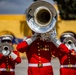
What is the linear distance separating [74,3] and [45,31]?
28.7m

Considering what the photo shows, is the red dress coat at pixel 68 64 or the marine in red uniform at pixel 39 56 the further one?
the red dress coat at pixel 68 64

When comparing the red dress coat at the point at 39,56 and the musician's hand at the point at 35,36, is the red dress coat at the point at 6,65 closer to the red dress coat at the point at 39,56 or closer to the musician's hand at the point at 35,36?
the red dress coat at the point at 39,56

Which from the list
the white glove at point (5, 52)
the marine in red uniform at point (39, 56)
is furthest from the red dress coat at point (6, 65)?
the marine in red uniform at point (39, 56)

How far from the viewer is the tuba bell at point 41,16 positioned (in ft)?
20.8

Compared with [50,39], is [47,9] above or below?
above

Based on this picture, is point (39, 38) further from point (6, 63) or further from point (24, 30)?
A: point (24, 30)

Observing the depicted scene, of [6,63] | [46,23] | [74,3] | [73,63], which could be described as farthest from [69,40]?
[74,3]

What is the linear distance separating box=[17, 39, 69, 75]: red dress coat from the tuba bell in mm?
381

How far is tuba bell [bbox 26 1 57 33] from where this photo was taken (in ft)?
20.8

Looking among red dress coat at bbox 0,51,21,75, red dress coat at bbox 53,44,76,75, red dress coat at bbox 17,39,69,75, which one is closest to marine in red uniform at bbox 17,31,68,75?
red dress coat at bbox 17,39,69,75

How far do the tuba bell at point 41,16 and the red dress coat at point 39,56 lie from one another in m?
0.38

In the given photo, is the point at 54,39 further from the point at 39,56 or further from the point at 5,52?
the point at 5,52

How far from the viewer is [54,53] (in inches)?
271

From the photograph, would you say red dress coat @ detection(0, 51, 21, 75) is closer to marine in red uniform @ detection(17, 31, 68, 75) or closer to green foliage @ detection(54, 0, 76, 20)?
marine in red uniform @ detection(17, 31, 68, 75)
